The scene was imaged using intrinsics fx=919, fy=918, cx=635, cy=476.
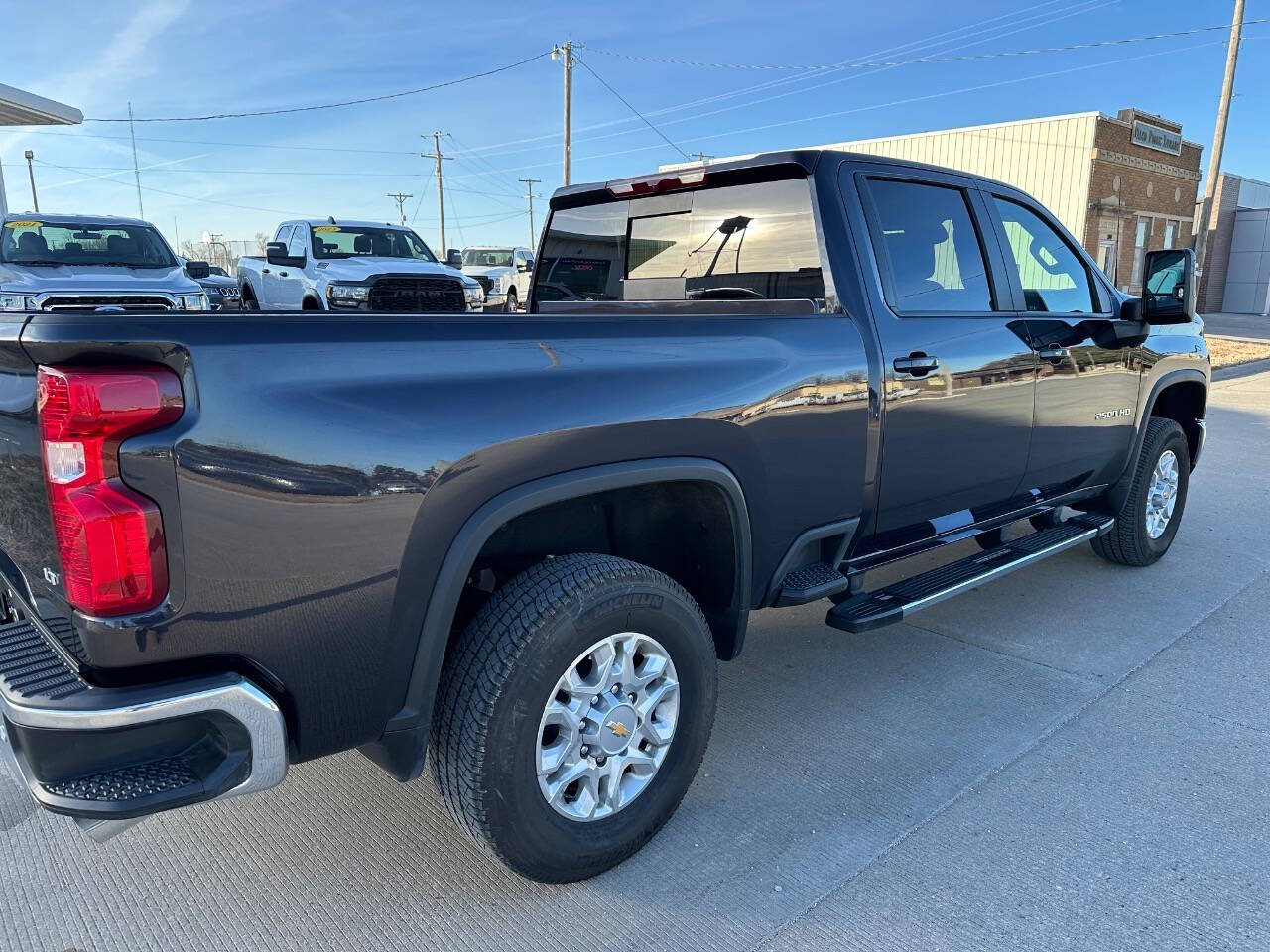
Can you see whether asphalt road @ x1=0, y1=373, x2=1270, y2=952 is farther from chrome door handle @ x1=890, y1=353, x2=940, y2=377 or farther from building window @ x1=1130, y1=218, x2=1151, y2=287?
building window @ x1=1130, y1=218, x2=1151, y2=287

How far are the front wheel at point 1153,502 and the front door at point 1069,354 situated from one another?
1.04 ft

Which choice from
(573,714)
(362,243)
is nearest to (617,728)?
(573,714)

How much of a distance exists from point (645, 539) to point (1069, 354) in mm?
2230

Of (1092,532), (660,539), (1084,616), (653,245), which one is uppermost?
(653,245)

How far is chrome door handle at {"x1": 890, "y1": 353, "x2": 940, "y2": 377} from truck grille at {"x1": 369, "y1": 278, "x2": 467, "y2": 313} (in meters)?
9.23

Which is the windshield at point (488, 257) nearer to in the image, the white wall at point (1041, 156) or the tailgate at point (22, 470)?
the white wall at point (1041, 156)

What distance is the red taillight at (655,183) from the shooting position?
3539 mm

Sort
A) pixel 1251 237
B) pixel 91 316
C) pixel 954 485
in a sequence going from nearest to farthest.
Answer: pixel 91 316 → pixel 954 485 → pixel 1251 237

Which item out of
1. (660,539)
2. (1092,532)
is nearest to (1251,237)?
(1092,532)

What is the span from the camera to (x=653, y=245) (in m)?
3.79

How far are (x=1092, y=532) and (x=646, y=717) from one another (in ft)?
9.17

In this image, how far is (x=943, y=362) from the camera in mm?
3277

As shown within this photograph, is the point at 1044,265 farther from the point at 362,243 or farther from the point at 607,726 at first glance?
the point at 362,243

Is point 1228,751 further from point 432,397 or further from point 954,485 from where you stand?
point 432,397
